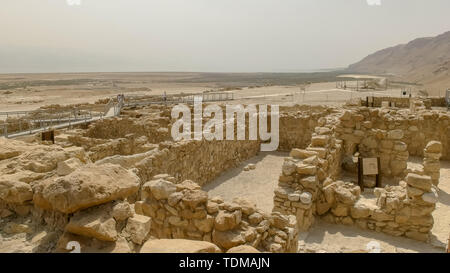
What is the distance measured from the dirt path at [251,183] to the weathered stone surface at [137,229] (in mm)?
5076

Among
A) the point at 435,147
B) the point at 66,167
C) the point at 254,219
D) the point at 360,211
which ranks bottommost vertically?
the point at 360,211

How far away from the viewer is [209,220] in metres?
4.25

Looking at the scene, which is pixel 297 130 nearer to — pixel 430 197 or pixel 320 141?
pixel 320 141

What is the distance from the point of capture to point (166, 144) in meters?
8.41

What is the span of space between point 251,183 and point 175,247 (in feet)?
23.2

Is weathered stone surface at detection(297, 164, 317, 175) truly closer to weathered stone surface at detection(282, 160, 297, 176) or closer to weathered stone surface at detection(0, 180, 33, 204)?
weathered stone surface at detection(282, 160, 297, 176)

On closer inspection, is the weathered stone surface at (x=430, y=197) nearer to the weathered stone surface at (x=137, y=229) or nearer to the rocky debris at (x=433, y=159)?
the rocky debris at (x=433, y=159)

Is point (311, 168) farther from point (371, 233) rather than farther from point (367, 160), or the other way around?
point (367, 160)

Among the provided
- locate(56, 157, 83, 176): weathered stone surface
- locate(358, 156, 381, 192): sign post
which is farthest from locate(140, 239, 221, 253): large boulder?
locate(358, 156, 381, 192): sign post

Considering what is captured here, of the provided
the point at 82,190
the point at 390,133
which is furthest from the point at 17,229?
the point at 390,133

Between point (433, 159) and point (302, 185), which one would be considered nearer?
point (302, 185)

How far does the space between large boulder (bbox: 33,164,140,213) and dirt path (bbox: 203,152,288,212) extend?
519 cm

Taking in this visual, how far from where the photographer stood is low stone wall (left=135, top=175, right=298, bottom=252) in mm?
4172
